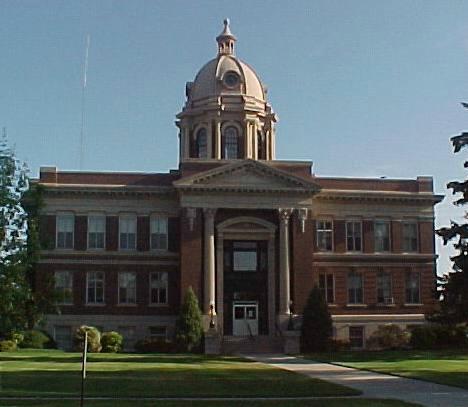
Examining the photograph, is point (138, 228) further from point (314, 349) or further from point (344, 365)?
point (344, 365)

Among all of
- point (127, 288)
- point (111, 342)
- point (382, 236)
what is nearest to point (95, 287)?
point (127, 288)

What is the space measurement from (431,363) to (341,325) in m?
22.3

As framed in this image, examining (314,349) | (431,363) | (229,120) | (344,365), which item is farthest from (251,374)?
(229,120)

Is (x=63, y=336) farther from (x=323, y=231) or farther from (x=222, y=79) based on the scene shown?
(x=222, y=79)

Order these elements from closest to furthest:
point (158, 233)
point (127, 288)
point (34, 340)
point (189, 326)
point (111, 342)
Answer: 1. point (34, 340)
2. point (111, 342)
3. point (189, 326)
4. point (127, 288)
5. point (158, 233)

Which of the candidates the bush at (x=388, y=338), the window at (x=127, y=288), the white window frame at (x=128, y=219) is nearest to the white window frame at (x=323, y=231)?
the bush at (x=388, y=338)

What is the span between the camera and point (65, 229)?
206ft

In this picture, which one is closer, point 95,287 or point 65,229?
point 95,287

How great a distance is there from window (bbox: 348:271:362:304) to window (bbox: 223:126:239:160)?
13.8 meters

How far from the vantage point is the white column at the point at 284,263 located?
198ft

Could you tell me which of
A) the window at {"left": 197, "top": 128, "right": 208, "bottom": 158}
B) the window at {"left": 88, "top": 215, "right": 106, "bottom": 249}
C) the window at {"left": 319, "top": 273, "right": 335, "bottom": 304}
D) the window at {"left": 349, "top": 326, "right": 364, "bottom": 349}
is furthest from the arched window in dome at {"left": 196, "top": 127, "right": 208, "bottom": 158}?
the window at {"left": 349, "top": 326, "right": 364, "bottom": 349}

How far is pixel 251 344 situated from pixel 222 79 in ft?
79.9

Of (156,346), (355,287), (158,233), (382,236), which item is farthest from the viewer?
(382,236)

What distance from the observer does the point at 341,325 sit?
63938 mm
